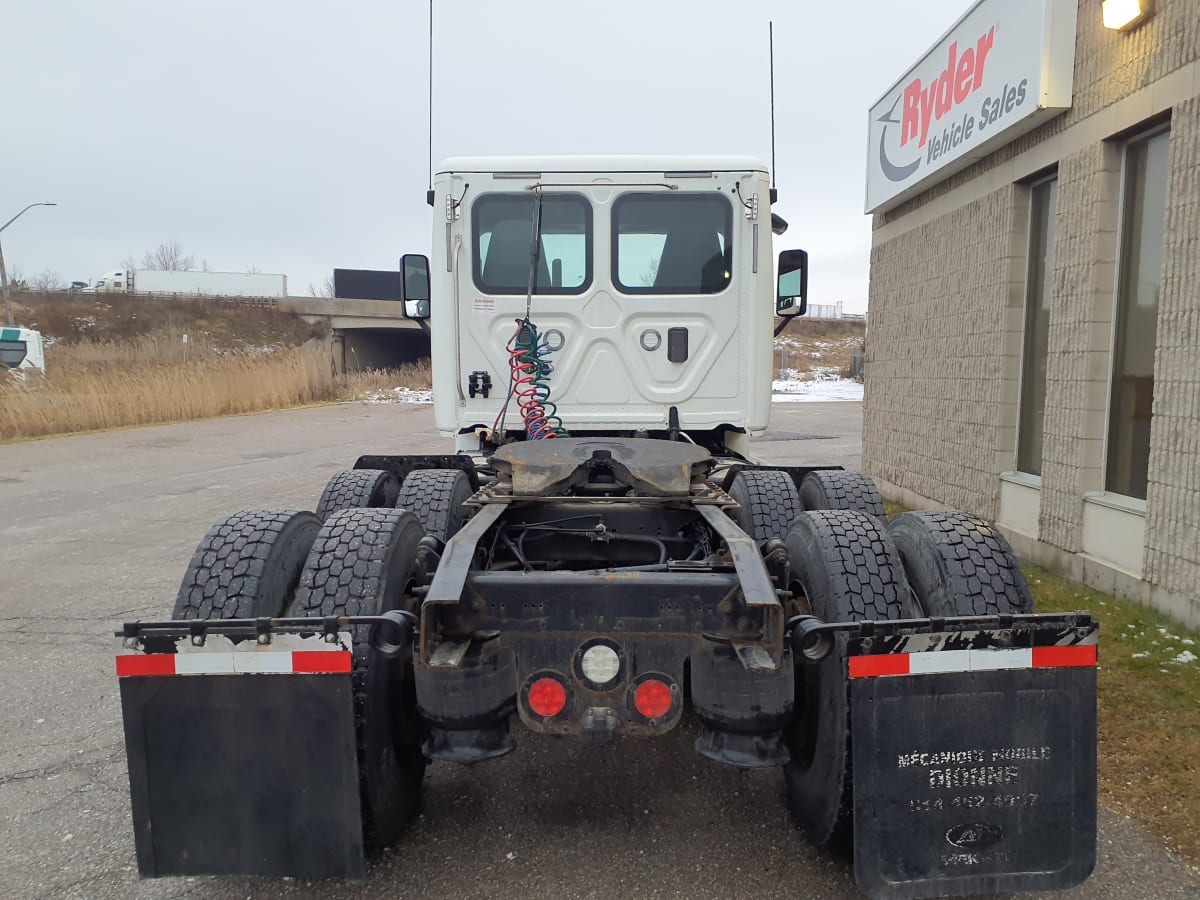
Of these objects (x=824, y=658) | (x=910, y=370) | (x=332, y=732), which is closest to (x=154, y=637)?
(x=332, y=732)

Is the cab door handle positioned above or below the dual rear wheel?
above

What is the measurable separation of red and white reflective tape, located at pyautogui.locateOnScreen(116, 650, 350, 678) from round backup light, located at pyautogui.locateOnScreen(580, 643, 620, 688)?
64 cm

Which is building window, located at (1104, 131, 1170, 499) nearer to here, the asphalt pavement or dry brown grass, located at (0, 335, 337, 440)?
the asphalt pavement

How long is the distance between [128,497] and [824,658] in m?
9.80

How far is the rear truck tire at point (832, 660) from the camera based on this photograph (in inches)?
92.4

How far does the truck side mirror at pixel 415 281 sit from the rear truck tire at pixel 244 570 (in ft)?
8.49

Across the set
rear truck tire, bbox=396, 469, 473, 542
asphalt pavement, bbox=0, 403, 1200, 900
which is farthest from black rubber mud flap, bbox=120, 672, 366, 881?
rear truck tire, bbox=396, 469, 473, 542

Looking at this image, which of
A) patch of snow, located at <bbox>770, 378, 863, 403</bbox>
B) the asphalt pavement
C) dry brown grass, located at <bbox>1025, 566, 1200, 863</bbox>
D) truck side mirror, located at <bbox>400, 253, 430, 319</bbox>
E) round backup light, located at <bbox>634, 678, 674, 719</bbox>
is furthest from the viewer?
patch of snow, located at <bbox>770, 378, 863, 403</bbox>

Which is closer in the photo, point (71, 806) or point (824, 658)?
point (824, 658)

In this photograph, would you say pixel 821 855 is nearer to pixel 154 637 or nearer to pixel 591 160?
pixel 154 637

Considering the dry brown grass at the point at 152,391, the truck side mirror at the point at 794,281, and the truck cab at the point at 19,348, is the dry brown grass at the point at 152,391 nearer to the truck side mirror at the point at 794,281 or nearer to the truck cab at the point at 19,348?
the truck cab at the point at 19,348

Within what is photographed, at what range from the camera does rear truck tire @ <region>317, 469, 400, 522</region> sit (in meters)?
4.36

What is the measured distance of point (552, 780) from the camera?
126 inches

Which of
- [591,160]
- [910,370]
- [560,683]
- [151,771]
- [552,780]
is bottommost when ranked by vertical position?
[552,780]
